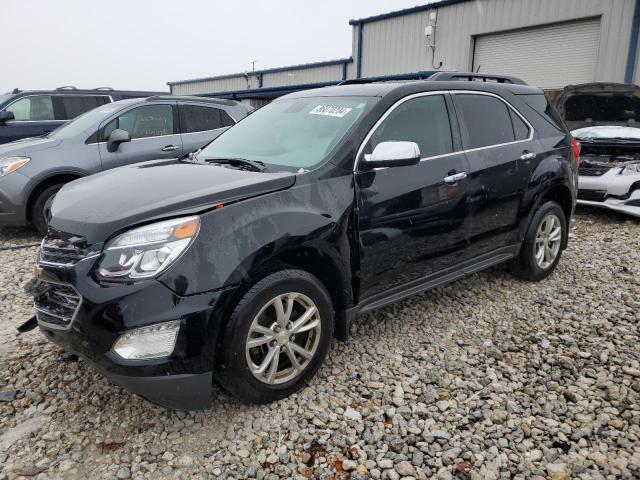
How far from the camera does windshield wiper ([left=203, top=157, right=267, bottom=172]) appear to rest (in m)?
2.97

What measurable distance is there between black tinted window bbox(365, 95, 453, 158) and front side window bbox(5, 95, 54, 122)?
8.01 meters

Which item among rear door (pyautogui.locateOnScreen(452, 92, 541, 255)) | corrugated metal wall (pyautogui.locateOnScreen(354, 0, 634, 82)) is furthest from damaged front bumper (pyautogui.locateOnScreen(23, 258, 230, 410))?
corrugated metal wall (pyautogui.locateOnScreen(354, 0, 634, 82))

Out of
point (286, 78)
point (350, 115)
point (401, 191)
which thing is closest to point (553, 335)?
point (401, 191)

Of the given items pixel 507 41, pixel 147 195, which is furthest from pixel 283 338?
pixel 507 41

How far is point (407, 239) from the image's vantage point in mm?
3162

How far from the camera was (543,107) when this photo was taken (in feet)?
14.6

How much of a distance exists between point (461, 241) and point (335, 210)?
1252mm

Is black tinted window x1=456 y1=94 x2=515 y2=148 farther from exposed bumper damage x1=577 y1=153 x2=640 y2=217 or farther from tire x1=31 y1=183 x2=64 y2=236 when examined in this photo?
tire x1=31 y1=183 x2=64 y2=236

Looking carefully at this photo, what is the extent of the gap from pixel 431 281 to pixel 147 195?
6.50 ft

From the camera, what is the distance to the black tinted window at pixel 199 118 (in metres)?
7.17

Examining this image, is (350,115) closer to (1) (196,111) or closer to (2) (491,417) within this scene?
(2) (491,417)

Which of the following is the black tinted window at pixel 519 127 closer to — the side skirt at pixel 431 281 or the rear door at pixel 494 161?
the rear door at pixel 494 161

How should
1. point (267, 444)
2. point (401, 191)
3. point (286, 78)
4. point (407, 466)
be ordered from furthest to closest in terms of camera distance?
point (286, 78) < point (401, 191) < point (267, 444) < point (407, 466)

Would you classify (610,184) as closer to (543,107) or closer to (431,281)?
(543,107)
